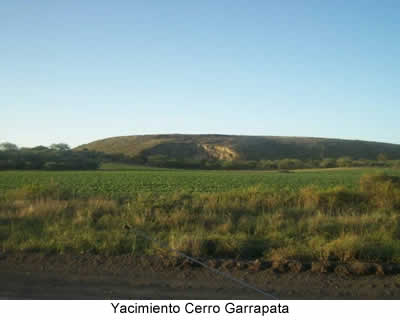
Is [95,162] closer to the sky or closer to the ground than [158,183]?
closer to the sky

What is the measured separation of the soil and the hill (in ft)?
430

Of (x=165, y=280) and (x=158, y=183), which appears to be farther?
(x=158, y=183)

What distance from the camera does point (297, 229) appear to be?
9500mm

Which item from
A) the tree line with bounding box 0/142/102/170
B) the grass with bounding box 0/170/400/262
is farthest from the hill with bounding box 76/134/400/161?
the grass with bounding box 0/170/400/262

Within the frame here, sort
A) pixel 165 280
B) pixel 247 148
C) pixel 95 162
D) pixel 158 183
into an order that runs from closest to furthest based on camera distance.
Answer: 1. pixel 165 280
2. pixel 158 183
3. pixel 95 162
4. pixel 247 148

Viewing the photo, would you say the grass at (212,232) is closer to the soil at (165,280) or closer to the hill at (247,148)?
the soil at (165,280)

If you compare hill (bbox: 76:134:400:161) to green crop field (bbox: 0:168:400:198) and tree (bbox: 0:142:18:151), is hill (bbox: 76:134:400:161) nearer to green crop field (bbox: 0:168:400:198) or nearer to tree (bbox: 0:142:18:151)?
tree (bbox: 0:142:18:151)

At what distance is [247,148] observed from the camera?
15388 cm

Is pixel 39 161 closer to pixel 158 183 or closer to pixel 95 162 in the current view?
pixel 95 162

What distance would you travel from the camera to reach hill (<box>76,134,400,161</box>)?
14812cm

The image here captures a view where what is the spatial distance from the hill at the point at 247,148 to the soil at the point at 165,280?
430 feet

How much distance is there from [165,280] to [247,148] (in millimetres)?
150324

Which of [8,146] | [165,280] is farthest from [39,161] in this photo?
[165,280]

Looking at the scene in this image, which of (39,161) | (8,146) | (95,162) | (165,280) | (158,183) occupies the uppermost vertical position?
(8,146)
